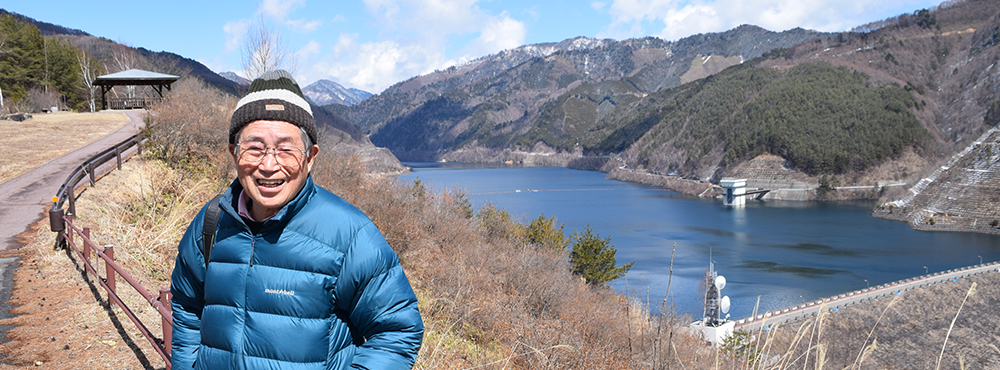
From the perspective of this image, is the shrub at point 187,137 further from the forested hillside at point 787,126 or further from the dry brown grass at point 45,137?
the forested hillside at point 787,126

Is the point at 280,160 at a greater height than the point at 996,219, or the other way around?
the point at 280,160

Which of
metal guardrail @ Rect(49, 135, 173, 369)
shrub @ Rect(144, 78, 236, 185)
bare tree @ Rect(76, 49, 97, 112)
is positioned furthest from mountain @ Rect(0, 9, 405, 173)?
metal guardrail @ Rect(49, 135, 173, 369)

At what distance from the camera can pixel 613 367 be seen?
6.93m

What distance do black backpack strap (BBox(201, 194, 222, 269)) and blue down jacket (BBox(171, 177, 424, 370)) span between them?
0.08 feet

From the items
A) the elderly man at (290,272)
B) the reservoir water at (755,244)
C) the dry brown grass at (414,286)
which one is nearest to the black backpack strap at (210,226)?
the elderly man at (290,272)

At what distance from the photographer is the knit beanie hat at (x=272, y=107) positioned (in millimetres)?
1783

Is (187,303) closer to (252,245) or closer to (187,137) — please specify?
(252,245)

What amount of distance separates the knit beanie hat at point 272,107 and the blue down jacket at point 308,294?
22cm

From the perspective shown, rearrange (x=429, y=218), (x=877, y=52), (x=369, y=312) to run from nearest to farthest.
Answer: (x=369, y=312)
(x=429, y=218)
(x=877, y=52)

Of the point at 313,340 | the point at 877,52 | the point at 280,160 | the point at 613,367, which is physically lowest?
the point at 613,367

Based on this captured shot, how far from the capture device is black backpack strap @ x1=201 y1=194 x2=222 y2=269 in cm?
183

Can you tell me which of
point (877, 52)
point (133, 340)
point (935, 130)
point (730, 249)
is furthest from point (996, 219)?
point (877, 52)

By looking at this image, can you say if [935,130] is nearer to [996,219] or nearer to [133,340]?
[996,219]

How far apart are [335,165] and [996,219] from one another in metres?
71.9
